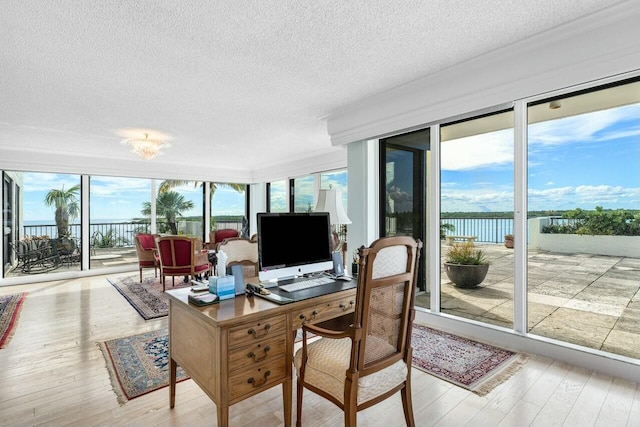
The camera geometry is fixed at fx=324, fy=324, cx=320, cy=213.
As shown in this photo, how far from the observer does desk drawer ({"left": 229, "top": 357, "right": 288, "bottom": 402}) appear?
5.35ft

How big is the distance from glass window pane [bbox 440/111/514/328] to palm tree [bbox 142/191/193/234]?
647cm

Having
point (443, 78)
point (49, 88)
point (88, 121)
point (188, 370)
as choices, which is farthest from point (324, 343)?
point (88, 121)

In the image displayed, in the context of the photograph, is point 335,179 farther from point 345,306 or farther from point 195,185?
point 345,306

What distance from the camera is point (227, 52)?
2.63 m

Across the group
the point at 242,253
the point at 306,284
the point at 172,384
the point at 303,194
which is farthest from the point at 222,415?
the point at 303,194

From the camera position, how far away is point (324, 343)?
1.87m

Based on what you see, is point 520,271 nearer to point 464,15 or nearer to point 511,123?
point 511,123

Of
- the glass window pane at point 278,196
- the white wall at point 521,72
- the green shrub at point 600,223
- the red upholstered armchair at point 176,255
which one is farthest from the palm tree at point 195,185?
the green shrub at point 600,223

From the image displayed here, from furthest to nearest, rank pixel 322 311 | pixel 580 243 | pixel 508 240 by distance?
pixel 508 240
pixel 580 243
pixel 322 311

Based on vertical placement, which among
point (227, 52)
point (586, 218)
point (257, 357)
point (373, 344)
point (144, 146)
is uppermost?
point (227, 52)

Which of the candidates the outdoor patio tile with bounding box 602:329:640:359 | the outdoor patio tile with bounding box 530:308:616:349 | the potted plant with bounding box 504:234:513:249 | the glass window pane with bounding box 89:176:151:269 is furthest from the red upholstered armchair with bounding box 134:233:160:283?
the outdoor patio tile with bounding box 602:329:640:359

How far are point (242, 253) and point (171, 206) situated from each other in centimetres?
573

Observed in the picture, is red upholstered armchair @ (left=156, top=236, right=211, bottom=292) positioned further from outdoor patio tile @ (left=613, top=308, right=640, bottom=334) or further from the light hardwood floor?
outdoor patio tile @ (left=613, top=308, right=640, bottom=334)

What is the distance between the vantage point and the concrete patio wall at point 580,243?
2.47m
